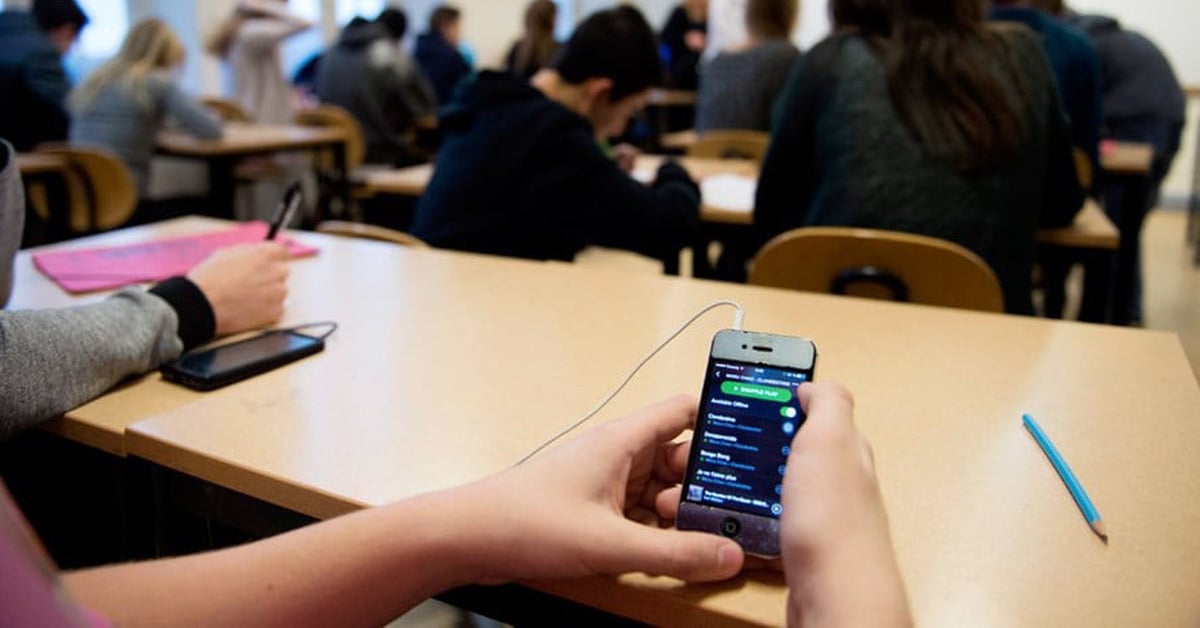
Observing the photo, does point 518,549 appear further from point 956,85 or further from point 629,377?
point 956,85

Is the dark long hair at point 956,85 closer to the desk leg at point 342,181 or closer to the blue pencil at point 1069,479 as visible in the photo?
the blue pencil at point 1069,479

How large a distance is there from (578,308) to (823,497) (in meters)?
0.66

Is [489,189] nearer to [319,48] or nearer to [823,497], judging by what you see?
[823,497]

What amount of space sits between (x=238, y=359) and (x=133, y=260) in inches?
20.4

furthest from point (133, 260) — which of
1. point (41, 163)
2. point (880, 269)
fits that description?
point (41, 163)

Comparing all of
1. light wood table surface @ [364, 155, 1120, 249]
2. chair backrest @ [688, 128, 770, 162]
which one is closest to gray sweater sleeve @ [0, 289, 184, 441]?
light wood table surface @ [364, 155, 1120, 249]

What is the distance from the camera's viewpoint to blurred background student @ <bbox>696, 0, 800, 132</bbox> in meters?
3.50

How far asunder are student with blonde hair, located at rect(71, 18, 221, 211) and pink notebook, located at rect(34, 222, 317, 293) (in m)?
2.82

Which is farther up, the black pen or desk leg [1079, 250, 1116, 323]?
the black pen

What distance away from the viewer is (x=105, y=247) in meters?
1.45

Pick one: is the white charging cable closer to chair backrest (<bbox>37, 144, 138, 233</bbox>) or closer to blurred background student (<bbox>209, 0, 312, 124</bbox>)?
chair backrest (<bbox>37, 144, 138, 233</bbox>)

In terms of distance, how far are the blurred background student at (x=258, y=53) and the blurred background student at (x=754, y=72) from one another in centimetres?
309

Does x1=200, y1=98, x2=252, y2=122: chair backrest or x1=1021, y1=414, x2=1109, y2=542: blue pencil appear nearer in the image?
x1=1021, y1=414, x2=1109, y2=542: blue pencil

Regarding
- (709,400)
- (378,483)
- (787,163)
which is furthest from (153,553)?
(787,163)
